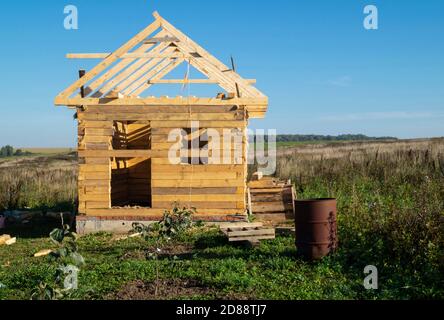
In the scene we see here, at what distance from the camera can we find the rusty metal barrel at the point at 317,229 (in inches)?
A: 366

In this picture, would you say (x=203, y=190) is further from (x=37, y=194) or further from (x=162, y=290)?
(x=37, y=194)

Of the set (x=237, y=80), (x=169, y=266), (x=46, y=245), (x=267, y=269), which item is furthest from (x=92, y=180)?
(x=267, y=269)

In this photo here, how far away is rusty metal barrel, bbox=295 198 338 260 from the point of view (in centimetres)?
930

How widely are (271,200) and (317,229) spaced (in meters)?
6.46

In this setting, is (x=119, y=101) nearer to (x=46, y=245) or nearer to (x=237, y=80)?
(x=237, y=80)

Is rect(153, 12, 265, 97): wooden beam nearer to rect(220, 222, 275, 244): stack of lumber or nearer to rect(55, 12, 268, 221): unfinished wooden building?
rect(55, 12, 268, 221): unfinished wooden building

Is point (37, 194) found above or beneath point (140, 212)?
Answer: above

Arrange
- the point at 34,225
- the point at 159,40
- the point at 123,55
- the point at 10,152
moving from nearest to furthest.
A: the point at 123,55, the point at 159,40, the point at 34,225, the point at 10,152

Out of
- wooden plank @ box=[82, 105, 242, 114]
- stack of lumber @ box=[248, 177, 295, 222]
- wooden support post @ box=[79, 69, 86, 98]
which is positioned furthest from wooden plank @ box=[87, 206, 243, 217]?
wooden support post @ box=[79, 69, 86, 98]

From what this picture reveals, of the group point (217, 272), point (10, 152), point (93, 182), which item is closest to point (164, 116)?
point (93, 182)

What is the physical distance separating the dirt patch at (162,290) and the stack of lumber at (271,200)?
7.54 meters

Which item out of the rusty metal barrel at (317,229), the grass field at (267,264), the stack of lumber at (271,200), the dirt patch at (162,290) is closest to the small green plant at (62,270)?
the grass field at (267,264)

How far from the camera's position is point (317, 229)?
30.6 feet
